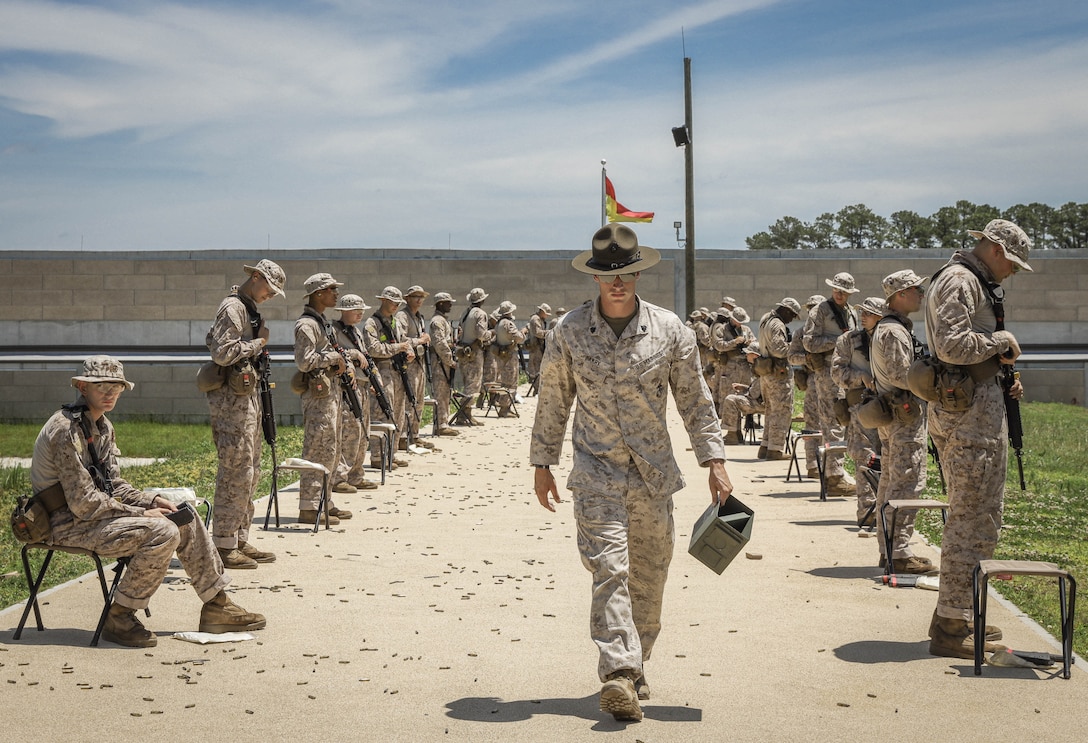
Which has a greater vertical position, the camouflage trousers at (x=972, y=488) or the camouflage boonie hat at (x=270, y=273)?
the camouflage boonie hat at (x=270, y=273)

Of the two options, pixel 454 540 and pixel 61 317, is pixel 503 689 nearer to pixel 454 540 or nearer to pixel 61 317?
pixel 454 540

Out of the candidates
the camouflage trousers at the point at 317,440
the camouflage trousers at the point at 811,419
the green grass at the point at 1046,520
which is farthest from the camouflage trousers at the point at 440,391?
the camouflage trousers at the point at 317,440

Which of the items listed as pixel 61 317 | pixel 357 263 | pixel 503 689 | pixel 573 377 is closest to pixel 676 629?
pixel 503 689

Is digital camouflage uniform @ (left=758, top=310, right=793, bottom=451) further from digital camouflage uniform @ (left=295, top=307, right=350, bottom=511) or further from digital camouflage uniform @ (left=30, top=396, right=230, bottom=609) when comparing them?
digital camouflage uniform @ (left=30, top=396, right=230, bottom=609)

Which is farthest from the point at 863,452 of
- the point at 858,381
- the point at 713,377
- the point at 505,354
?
the point at 505,354

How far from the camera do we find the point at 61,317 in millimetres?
42062

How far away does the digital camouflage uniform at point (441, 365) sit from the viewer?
21453 mm

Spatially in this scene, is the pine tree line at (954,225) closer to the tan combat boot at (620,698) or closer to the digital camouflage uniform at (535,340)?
the digital camouflage uniform at (535,340)

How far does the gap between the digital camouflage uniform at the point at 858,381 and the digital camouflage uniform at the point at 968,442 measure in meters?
4.03

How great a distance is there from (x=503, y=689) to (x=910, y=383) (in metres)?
2.83

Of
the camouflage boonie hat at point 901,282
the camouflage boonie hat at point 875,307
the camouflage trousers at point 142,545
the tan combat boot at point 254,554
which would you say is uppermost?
the camouflage boonie hat at point 901,282

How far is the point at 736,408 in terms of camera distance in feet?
67.2

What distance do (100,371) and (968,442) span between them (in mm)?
4883

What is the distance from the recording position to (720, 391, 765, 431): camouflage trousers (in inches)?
768
